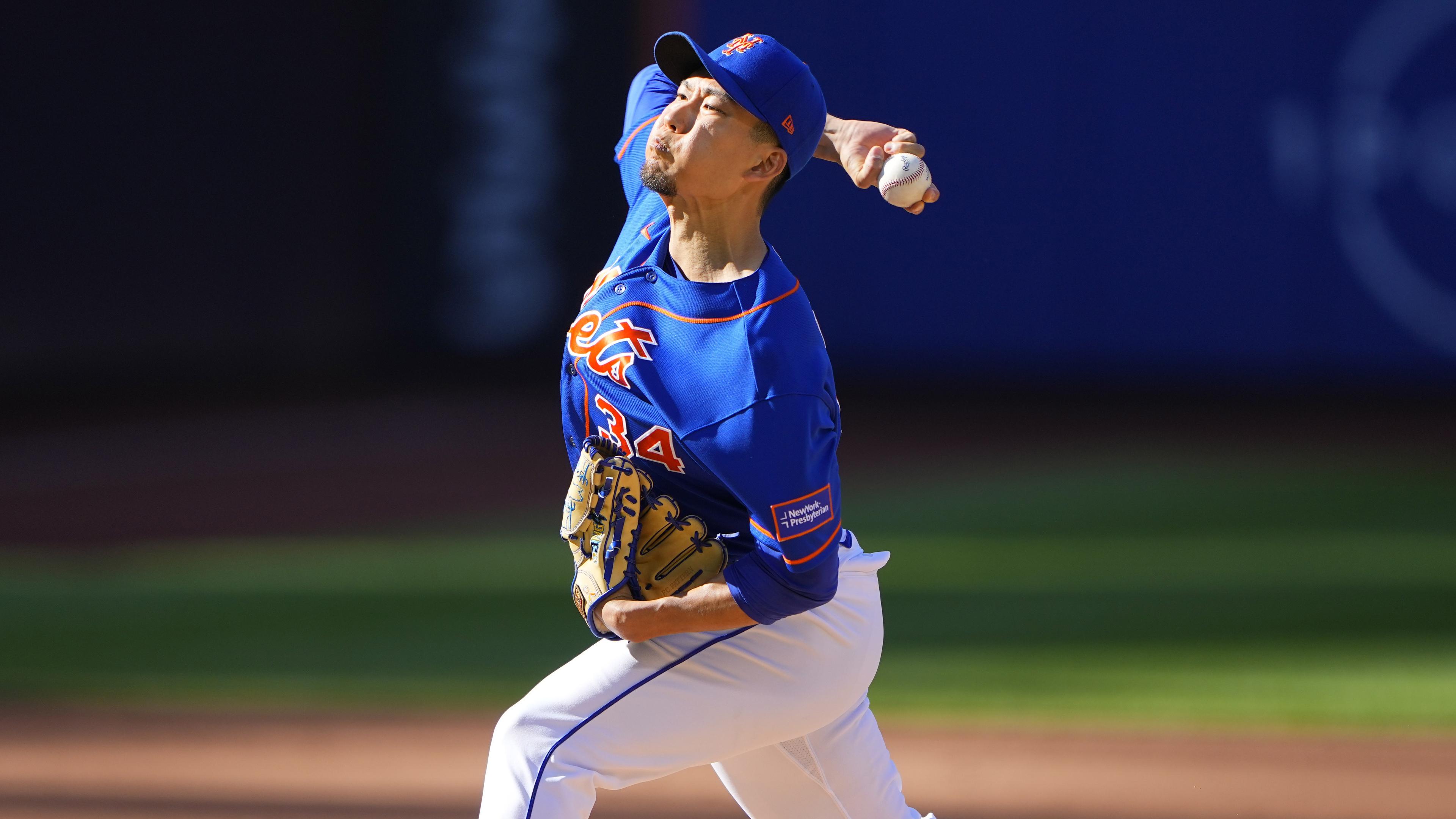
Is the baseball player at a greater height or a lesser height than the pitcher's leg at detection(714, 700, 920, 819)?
greater

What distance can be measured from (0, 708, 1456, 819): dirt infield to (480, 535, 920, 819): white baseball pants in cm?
224

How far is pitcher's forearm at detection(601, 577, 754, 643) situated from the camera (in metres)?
2.70

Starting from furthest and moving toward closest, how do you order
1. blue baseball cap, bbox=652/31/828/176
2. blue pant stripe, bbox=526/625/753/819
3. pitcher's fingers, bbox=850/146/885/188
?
pitcher's fingers, bbox=850/146/885/188 → blue baseball cap, bbox=652/31/828/176 → blue pant stripe, bbox=526/625/753/819

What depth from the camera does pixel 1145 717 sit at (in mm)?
6145

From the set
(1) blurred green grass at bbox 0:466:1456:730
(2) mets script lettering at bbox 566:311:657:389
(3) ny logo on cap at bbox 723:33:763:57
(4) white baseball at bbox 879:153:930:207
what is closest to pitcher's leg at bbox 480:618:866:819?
(2) mets script lettering at bbox 566:311:657:389

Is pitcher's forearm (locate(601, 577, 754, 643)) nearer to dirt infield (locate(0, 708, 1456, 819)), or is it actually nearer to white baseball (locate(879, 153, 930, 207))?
white baseball (locate(879, 153, 930, 207))

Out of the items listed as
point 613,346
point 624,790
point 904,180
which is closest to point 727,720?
point 613,346

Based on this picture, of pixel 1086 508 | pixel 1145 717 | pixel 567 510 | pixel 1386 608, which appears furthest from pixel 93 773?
pixel 1086 508

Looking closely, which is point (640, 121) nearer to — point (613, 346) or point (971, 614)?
point (613, 346)

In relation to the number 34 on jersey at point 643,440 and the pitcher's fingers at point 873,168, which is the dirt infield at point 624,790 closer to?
the number 34 on jersey at point 643,440

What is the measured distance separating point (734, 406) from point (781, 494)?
0.17 meters

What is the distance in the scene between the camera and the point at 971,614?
26.0 ft

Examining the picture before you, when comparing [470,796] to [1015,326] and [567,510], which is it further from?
[1015,326]

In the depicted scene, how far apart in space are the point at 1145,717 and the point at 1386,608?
2438 mm
